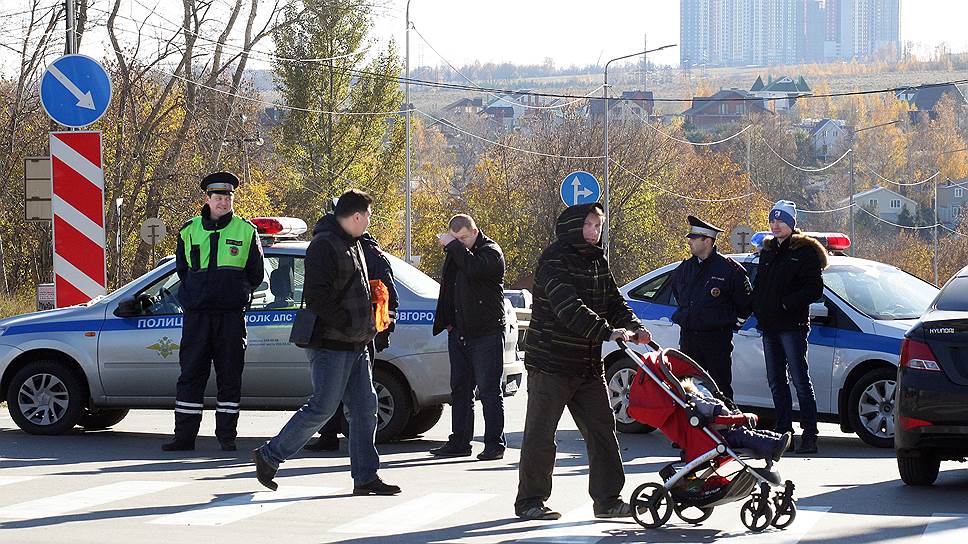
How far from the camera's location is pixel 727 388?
11.7 m

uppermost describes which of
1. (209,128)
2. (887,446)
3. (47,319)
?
(209,128)

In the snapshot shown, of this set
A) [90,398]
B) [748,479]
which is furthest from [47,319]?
[748,479]

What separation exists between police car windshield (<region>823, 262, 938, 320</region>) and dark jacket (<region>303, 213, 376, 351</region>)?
520 cm

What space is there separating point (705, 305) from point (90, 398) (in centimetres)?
511

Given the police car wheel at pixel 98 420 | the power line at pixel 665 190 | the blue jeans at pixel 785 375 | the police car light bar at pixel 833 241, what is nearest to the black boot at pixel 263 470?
the police car wheel at pixel 98 420

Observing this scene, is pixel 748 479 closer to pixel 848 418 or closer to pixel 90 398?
pixel 848 418

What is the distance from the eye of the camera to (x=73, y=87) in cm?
1359

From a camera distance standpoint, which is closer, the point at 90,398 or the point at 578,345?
the point at 578,345

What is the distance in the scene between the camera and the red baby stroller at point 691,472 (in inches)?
311

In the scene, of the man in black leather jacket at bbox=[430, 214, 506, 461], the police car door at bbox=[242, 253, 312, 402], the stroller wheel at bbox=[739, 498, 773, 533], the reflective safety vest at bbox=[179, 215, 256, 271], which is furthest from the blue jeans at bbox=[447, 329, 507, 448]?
the stroller wheel at bbox=[739, 498, 773, 533]

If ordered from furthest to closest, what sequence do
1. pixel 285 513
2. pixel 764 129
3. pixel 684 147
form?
pixel 764 129 → pixel 684 147 → pixel 285 513

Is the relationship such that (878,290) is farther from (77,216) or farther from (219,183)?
(77,216)

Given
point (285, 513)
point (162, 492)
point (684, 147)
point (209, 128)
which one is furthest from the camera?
point (684, 147)

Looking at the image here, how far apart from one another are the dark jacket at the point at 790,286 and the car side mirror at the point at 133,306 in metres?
4.95
